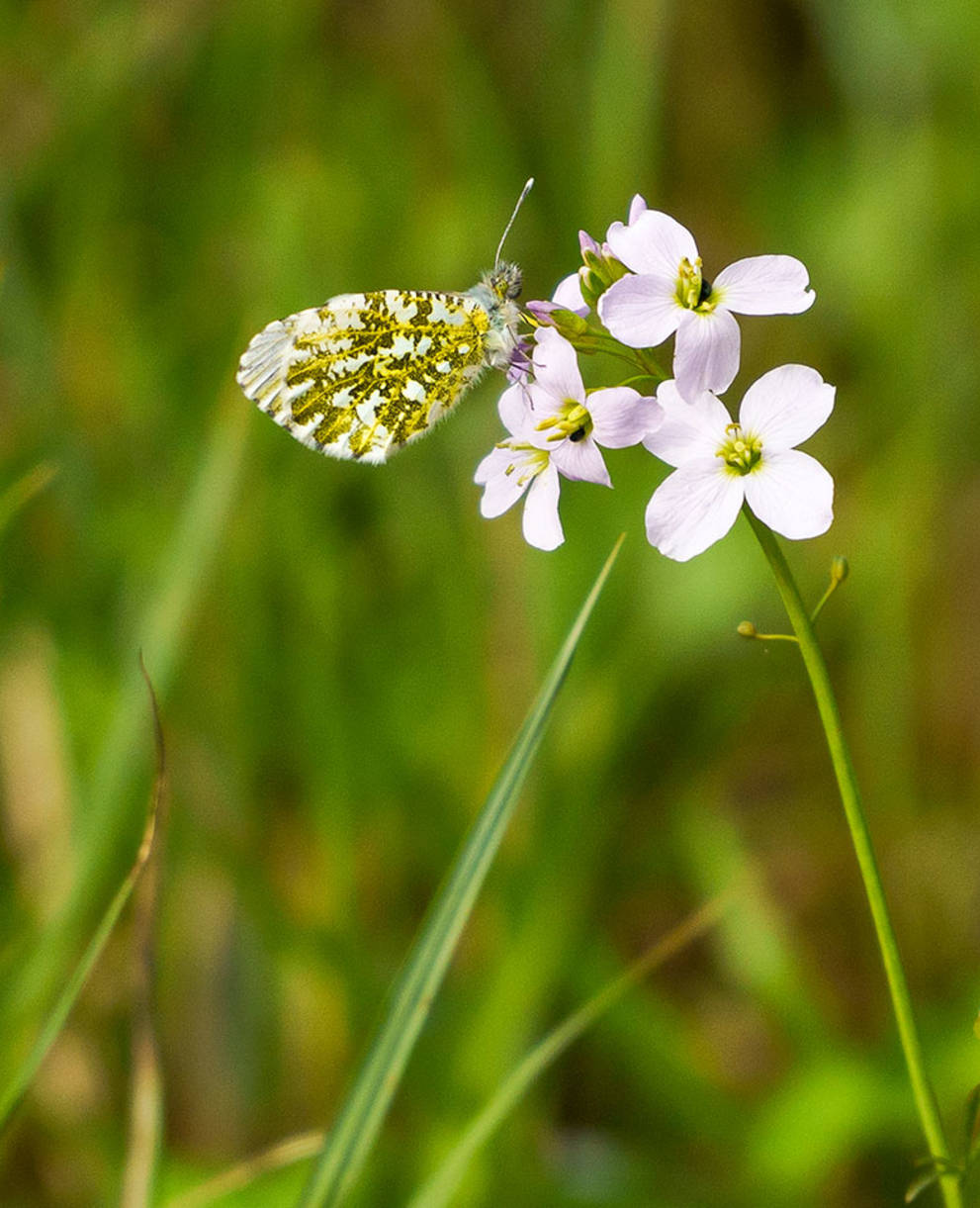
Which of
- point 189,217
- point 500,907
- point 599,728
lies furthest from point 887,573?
point 189,217

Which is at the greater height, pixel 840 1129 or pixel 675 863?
pixel 675 863

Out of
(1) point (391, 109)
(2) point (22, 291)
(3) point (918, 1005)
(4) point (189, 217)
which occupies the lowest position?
(3) point (918, 1005)

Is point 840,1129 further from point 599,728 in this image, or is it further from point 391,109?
point 391,109

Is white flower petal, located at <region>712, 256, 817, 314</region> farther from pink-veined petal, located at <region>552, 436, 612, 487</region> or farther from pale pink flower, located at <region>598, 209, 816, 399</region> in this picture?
pink-veined petal, located at <region>552, 436, 612, 487</region>

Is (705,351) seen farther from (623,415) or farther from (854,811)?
(854,811)

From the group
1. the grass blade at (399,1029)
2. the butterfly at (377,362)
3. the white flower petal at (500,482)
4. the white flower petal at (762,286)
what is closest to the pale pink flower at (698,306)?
the white flower petal at (762,286)

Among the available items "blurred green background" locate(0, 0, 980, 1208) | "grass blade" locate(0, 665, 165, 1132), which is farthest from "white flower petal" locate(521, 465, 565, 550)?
"blurred green background" locate(0, 0, 980, 1208)

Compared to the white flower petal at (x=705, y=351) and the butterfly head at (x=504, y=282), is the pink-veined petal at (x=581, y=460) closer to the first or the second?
the white flower petal at (x=705, y=351)
